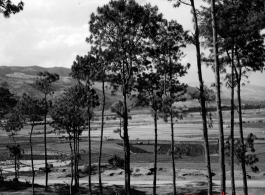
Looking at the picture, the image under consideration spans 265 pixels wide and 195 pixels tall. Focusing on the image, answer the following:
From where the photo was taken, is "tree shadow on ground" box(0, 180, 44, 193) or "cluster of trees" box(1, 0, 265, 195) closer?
"cluster of trees" box(1, 0, 265, 195)

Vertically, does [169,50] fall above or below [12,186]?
above

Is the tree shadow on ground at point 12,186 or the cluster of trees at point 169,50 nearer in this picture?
the cluster of trees at point 169,50

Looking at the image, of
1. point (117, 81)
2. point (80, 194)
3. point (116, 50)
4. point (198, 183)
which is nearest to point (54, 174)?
point (80, 194)

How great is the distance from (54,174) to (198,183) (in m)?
23.6

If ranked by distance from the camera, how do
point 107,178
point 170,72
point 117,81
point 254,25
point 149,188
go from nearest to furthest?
1. point 254,25
2. point 117,81
3. point 170,72
4. point 149,188
5. point 107,178

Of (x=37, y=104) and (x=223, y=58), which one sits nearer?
(x=223, y=58)

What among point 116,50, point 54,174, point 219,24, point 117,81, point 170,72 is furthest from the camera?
point 54,174

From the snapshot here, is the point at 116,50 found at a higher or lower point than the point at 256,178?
higher

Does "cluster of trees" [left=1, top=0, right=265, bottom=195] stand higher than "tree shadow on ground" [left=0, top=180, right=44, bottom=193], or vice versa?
"cluster of trees" [left=1, top=0, right=265, bottom=195]

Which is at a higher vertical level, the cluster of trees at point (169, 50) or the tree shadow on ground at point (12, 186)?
the cluster of trees at point (169, 50)

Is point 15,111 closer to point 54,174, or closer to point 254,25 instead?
point 54,174

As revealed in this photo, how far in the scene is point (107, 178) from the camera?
1673 inches

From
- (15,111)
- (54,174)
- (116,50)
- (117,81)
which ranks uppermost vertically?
(116,50)

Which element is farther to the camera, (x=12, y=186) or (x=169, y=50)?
(x=12, y=186)
